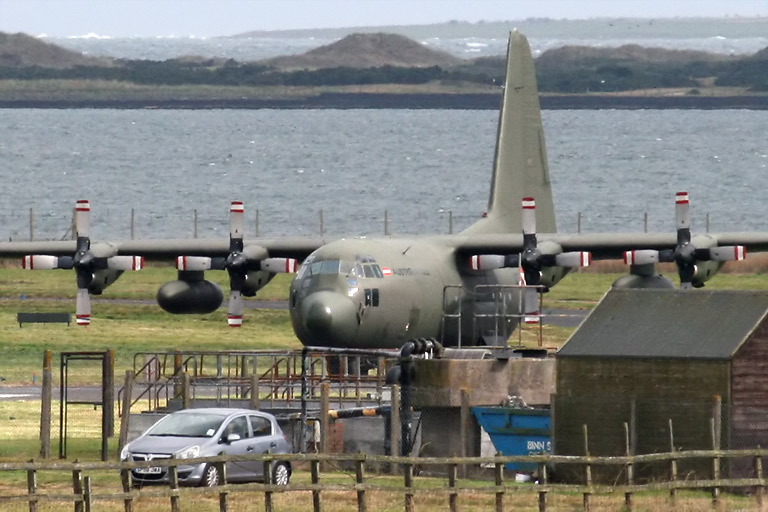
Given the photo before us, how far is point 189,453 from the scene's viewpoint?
101ft

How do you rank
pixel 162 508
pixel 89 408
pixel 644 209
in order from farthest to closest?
pixel 644 209
pixel 89 408
pixel 162 508

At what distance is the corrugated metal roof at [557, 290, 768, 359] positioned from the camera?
32438 mm

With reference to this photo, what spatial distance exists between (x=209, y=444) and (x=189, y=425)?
3.84 ft

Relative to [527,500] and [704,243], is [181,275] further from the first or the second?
[527,500]

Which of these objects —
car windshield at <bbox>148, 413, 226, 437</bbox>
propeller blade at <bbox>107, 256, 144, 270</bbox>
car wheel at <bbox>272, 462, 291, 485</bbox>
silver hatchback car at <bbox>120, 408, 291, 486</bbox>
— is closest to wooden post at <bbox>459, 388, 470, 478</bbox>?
silver hatchback car at <bbox>120, 408, 291, 486</bbox>

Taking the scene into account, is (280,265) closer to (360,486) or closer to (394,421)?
(394,421)

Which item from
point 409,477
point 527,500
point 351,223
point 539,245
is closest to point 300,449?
point 527,500

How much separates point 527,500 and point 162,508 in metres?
6.46

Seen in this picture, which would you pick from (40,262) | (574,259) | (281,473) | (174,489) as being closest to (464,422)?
(281,473)

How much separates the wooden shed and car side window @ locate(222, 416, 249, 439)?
580cm

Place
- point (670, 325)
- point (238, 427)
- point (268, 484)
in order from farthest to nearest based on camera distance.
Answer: point (670, 325), point (238, 427), point (268, 484)

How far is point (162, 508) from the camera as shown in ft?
97.7

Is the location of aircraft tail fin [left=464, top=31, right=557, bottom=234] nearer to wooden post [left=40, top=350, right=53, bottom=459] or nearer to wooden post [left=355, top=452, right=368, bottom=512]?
wooden post [left=40, top=350, right=53, bottom=459]

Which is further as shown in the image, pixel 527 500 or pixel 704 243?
pixel 704 243
